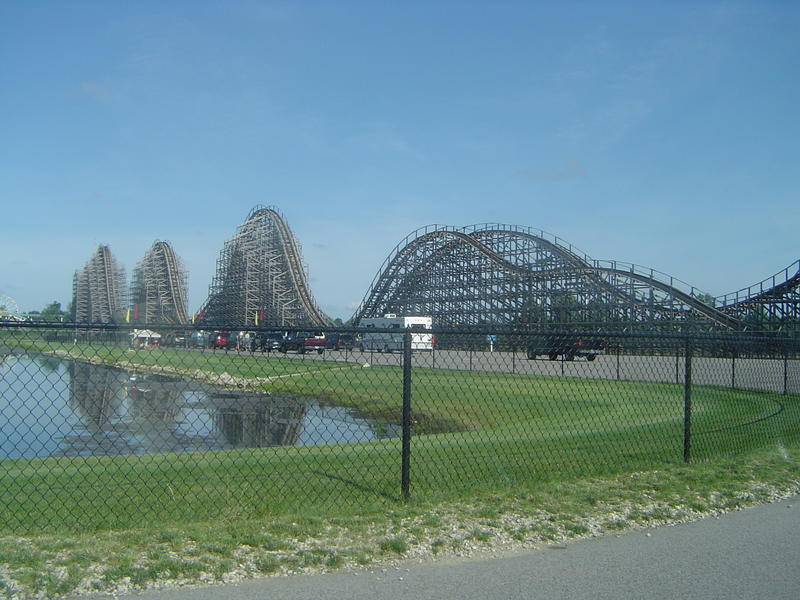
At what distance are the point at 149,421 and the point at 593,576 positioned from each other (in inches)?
344

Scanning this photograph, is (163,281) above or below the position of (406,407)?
above

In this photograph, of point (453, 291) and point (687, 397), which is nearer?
point (687, 397)

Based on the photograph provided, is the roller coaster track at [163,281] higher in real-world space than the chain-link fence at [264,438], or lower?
higher

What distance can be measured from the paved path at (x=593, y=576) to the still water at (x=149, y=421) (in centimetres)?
250

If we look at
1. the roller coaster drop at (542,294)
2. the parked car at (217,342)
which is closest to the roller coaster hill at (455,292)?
the roller coaster drop at (542,294)

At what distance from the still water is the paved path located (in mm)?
2496

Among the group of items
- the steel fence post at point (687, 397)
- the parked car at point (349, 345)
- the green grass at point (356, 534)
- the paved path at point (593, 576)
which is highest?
the parked car at point (349, 345)

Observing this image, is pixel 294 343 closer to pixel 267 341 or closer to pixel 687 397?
pixel 267 341

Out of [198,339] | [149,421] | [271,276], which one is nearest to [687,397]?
[198,339]

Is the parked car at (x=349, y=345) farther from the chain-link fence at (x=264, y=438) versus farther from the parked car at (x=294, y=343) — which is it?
the parked car at (x=294, y=343)

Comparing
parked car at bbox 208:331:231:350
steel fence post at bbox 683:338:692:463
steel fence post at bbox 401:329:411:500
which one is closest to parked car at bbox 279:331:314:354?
parked car at bbox 208:331:231:350

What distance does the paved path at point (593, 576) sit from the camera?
4062 mm

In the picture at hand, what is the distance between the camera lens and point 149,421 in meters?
11.4

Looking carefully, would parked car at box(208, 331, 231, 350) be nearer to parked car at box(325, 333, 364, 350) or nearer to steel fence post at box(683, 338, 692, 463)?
parked car at box(325, 333, 364, 350)
